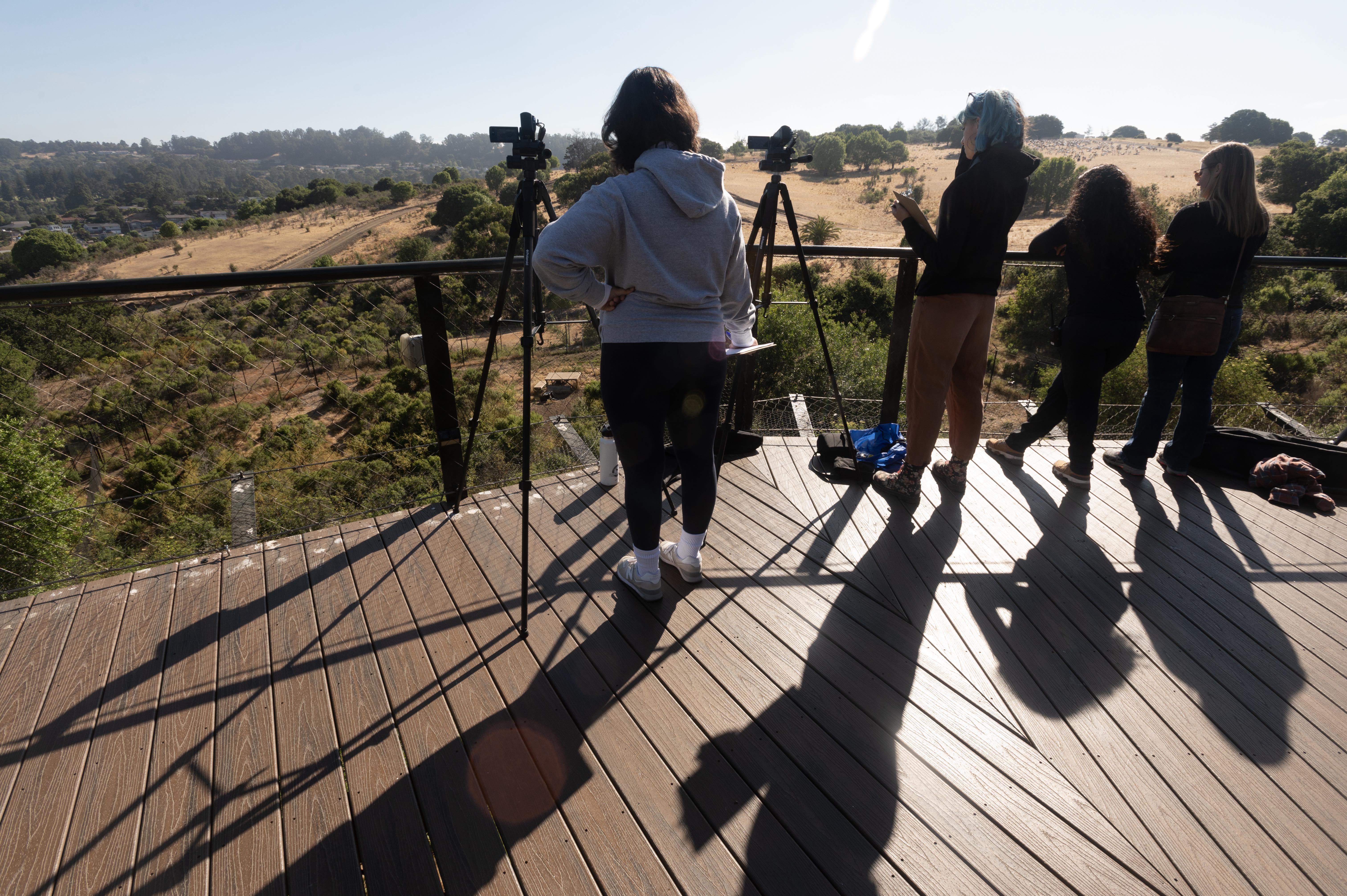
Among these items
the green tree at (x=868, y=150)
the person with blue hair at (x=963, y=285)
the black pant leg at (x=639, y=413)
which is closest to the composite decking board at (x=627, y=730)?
the black pant leg at (x=639, y=413)

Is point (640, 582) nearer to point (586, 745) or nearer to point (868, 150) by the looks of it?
point (586, 745)

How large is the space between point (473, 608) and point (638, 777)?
0.77m

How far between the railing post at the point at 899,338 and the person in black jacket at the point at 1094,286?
17.6 inches

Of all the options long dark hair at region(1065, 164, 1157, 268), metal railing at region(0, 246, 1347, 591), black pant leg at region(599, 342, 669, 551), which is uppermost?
long dark hair at region(1065, 164, 1157, 268)

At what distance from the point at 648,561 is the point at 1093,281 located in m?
1.92

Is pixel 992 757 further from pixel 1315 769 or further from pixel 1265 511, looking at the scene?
pixel 1265 511

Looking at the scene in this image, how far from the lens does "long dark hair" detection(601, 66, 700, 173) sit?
140 centimetres

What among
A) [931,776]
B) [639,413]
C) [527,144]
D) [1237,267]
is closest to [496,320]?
[527,144]

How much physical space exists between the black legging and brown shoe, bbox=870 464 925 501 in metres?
1.05

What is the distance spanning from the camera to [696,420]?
1.64 meters

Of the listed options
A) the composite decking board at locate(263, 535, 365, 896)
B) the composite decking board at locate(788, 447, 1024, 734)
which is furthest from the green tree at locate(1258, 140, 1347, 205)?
the composite decking board at locate(263, 535, 365, 896)

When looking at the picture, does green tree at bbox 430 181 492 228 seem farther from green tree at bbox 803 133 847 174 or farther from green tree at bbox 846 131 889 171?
green tree at bbox 846 131 889 171

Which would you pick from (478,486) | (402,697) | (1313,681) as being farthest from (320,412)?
(1313,681)

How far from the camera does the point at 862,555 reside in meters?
2.17
